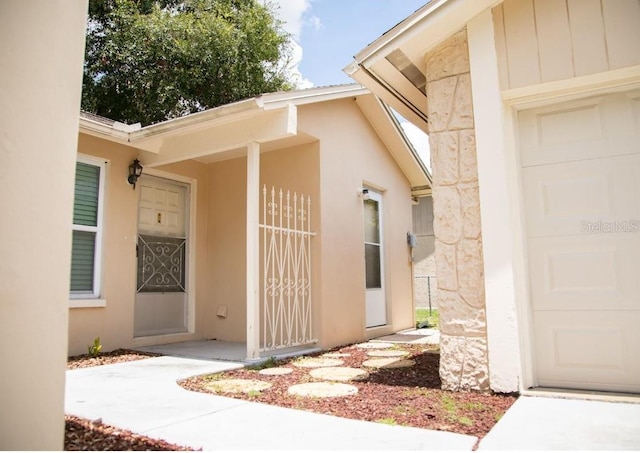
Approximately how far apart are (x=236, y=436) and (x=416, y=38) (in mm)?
3249

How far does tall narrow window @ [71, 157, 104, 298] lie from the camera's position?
5.52m

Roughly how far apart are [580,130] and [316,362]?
3.41m

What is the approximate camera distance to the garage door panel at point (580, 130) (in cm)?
333

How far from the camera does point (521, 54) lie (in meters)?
3.49

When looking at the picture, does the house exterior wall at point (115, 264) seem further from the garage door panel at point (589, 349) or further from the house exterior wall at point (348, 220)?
the garage door panel at point (589, 349)

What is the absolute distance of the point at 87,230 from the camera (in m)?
5.61

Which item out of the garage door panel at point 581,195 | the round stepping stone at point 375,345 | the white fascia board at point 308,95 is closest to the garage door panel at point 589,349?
the garage door panel at point 581,195

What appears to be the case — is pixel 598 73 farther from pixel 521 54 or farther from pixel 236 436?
pixel 236 436

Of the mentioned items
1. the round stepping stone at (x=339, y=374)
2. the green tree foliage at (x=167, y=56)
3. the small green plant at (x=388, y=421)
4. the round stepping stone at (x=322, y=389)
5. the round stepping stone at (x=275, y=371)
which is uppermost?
the green tree foliage at (x=167, y=56)

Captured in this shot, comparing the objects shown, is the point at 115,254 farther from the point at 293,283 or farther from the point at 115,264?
the point at 293,283

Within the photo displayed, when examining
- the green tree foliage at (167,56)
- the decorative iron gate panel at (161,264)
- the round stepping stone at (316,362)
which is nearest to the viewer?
the round stepping stone at (316,362)

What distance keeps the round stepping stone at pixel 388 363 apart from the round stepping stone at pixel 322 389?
1.03 metres

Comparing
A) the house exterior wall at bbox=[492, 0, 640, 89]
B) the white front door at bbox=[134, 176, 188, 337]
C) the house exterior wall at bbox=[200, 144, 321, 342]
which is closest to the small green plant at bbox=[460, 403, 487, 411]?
the house exterior wall at bbox=[492, 0, 640, 89]

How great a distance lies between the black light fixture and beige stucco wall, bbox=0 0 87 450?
14.7ft
